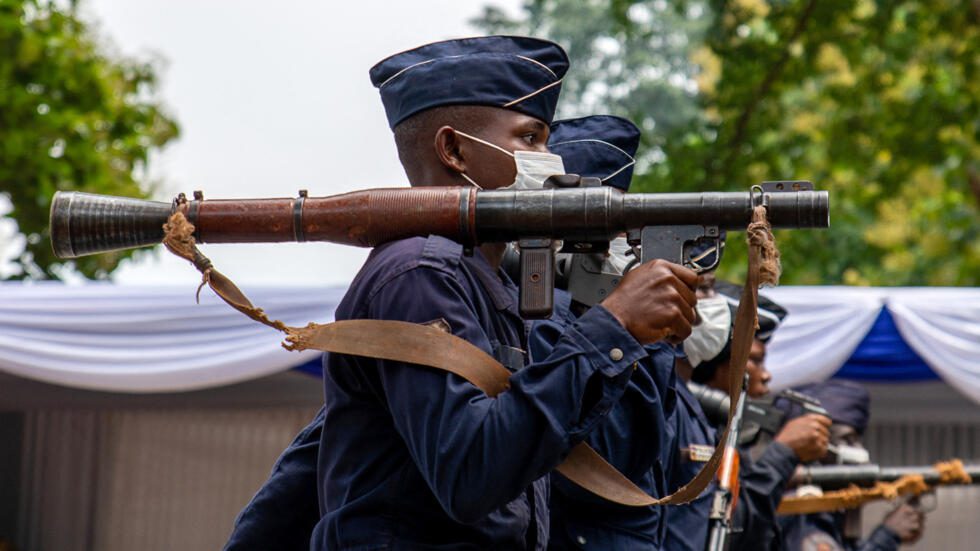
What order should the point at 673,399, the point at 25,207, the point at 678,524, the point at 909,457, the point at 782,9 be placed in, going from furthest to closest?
the point at 782,9
the point at 25,207
the point at 909,457
the point at 678,524
the point at 673,399

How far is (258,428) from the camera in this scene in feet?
27.6

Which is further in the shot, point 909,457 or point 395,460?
point 909,457

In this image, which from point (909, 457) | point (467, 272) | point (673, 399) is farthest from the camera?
point (909, 457)

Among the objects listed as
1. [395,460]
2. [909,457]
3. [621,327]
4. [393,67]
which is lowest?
[909,457]

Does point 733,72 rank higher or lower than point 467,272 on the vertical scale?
higher

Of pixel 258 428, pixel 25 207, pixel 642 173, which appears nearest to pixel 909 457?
pixel 258 428

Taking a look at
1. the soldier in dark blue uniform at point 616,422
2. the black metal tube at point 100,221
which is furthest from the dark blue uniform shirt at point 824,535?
the black metal tube at point 100,221

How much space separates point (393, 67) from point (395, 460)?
3.28 feet

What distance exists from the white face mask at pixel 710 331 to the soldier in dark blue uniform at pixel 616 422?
0.56 meters

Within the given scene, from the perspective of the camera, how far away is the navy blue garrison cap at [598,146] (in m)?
4.66

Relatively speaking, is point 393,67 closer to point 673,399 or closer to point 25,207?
point 673,399

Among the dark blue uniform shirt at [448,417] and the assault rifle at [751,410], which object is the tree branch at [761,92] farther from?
the dark blue uniform shirt at [448,417]

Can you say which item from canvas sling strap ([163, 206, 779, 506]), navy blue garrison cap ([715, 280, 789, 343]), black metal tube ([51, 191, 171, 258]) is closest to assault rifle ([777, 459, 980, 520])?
navy blue garrison cap ([715, 280, 789, 343])

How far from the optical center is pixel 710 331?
16.1ft
